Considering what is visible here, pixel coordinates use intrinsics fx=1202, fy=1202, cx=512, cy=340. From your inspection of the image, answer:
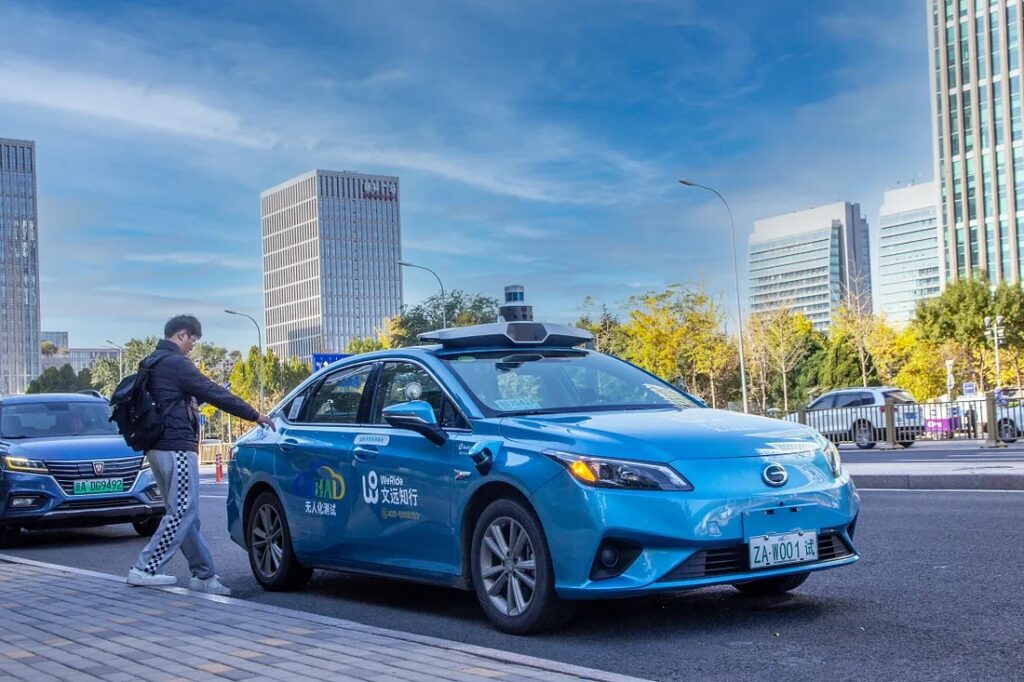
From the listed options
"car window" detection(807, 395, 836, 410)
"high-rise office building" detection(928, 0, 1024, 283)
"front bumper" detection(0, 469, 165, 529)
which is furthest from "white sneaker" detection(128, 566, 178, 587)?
"high-rise office building" detection(928, 0, 1024, 283)

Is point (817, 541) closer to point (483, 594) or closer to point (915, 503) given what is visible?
point (483, 594)

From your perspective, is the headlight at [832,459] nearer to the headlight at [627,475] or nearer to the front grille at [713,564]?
the front grille at [713,564]

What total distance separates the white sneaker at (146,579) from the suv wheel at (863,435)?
2648 centimetres

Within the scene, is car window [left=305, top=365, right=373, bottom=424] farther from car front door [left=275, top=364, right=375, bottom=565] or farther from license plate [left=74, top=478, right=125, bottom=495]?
license plate [left=74, top=478, right=125, bottom=495]

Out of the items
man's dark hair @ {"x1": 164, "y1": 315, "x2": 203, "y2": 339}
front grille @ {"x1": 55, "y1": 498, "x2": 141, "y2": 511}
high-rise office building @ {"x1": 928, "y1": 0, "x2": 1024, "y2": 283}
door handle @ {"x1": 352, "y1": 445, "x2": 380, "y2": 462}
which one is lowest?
front grille @ {"x1": 55, "y1": 498, "x2": 141, "y2": 511}

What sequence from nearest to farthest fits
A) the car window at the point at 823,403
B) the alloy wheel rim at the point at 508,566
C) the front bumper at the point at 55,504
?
the alloy wheel rim at the point at 508,566
the front bumper at the point at 55,504
the car window at the point at 823,403

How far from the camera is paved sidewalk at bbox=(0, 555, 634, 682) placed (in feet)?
16.7

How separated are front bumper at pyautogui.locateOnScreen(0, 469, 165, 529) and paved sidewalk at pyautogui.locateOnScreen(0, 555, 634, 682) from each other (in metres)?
4.89

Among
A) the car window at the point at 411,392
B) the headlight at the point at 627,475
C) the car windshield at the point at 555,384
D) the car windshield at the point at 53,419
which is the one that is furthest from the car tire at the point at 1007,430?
the headlight at the point at 627,475

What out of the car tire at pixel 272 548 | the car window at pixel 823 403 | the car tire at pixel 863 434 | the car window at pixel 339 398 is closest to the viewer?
the car window at pixel 339 398

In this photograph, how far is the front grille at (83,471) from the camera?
41.6 feet

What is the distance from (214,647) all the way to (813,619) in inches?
120

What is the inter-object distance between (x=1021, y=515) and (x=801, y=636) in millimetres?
5593

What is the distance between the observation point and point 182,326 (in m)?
8.74
